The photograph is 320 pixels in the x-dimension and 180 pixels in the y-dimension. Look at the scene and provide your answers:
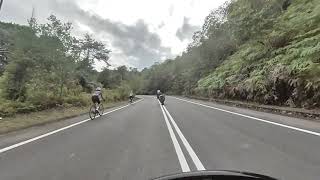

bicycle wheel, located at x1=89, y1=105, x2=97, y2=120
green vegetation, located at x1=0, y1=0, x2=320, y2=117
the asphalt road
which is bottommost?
the asphalt road

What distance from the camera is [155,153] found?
10.8 m

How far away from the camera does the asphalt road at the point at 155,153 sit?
8305 mm

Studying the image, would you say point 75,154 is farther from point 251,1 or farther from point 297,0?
point 251,1

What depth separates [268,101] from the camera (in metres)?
30.7

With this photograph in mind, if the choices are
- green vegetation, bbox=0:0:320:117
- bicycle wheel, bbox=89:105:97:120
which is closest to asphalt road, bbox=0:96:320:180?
bicycle wheel, bbox=89:105:97:120

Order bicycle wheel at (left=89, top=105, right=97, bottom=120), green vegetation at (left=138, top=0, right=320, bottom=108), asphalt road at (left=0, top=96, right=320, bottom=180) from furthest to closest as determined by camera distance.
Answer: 1. green vegetation at (left=138, top=0, right=320, bottom=108)
2. bicycle wheel at (left=89, top=105, right=97, bottom=120)
3. asphalt road at (left=0, top=96, right=320, bottom=180)

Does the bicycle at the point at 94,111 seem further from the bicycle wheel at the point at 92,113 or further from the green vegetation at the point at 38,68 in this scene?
the green vegetation at the point at 38,68

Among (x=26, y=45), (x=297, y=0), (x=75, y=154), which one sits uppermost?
(x=297, y=0)

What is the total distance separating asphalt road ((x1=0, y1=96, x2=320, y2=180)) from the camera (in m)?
8.30

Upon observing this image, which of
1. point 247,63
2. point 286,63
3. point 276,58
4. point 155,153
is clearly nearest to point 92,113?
point 286,63

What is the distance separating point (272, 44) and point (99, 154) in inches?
1107

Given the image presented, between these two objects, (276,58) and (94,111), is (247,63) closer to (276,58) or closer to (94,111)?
(276,58)

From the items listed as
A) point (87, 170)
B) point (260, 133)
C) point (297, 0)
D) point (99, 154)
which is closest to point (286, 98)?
point (297, 0)

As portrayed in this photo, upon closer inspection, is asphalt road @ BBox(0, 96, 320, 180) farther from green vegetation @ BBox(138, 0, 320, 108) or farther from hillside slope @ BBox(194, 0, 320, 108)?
green vegetation @ BBox(138, 0, 320, 108)
